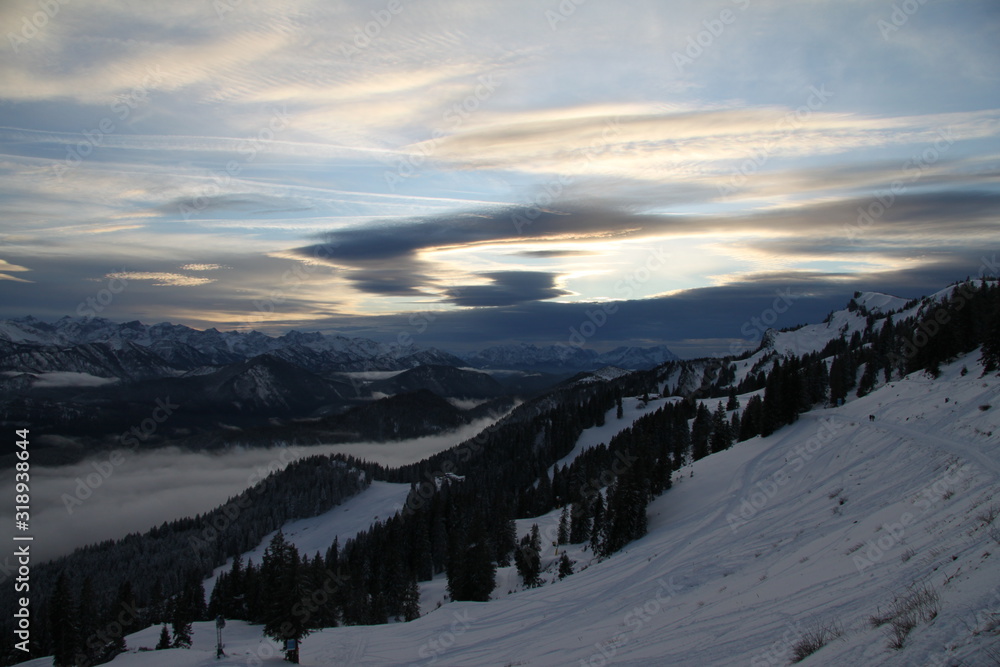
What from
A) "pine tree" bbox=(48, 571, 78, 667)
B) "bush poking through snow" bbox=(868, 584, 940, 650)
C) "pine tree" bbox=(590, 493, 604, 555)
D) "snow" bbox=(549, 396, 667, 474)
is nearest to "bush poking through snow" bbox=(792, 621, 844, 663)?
"bush poking through snow" bbox=(868, 584, 940, 650)

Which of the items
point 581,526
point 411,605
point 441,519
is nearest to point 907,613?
point 411,605

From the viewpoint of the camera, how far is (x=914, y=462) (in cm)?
2958

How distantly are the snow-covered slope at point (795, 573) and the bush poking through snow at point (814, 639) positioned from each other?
16cm

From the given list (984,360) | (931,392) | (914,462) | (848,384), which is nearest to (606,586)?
(914,462)

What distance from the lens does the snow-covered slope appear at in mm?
12328

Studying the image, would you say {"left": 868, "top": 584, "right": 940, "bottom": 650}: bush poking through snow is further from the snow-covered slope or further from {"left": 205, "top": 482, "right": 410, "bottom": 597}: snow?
{"left": 205, "top": 482, "right": 410, "bottom": 597}: snow

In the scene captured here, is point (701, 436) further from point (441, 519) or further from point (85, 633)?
point (85, 633)

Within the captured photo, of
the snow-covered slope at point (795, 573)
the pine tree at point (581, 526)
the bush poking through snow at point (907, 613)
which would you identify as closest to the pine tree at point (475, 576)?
the snow-covered slope at point (795, 573)

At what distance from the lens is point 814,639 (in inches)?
465

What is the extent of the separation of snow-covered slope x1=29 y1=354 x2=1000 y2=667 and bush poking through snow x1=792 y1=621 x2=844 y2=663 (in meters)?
0.16

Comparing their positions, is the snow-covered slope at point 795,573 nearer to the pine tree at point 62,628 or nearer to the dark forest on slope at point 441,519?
the dark forest on slope at point 441,519

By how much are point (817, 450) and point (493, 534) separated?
44.2m

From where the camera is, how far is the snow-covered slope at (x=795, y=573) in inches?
485

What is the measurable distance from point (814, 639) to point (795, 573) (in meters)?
10.1
